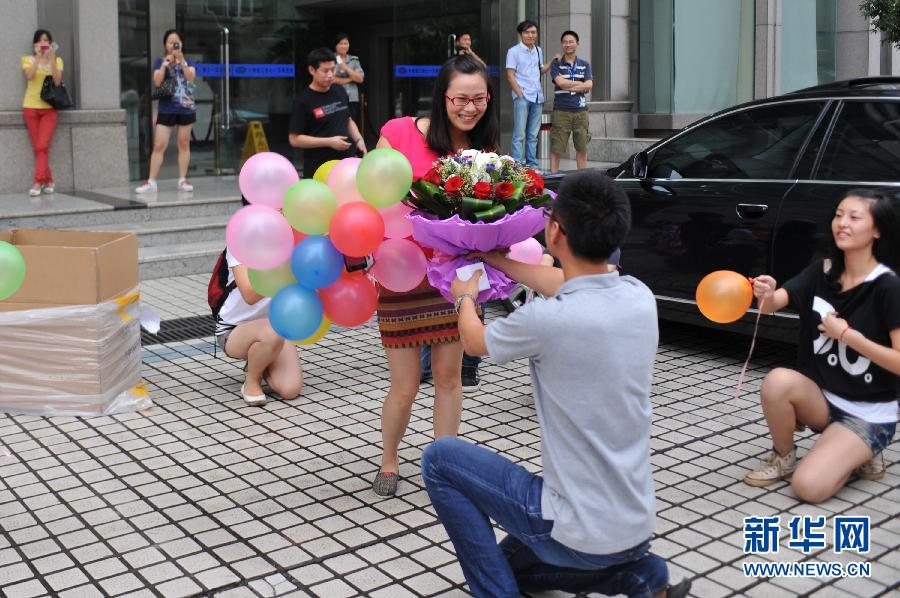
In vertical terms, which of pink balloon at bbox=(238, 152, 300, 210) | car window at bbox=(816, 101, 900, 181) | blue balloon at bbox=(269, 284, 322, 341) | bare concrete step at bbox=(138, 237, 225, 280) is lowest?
bare concrete step at bbox=(138, 237, 225, 280)

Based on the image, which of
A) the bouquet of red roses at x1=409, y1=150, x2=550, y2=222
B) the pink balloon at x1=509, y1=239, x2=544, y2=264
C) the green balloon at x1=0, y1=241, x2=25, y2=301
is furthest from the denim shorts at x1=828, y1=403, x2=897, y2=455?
the green balloon at x1=0, y1=241, x2=25, y2=301

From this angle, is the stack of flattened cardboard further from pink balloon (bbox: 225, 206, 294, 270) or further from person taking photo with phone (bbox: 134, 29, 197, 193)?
person taking photo with phone (bbox: 134, 29, 197, 193)

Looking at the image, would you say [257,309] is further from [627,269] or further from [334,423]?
[627,269]

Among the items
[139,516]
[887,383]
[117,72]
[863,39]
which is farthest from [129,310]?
[863,39]

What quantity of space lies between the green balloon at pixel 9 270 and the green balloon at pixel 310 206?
3.62 feet

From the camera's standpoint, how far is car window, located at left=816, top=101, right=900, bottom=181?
6.13m

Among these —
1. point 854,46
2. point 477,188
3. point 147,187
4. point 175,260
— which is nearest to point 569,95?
point 147,187

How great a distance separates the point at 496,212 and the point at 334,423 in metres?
2.34

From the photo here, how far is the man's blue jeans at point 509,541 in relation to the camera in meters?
3.37

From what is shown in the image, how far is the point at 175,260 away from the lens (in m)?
9.62

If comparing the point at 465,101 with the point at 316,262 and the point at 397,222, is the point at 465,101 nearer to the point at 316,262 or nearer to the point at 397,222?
the point at 397,222

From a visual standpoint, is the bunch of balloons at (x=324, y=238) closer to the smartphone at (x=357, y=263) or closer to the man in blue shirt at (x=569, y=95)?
the smartphone at (x=357, y=263)

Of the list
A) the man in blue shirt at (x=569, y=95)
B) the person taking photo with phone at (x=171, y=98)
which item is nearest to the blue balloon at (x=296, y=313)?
the person taking photo with phone at (x=171, y=98)

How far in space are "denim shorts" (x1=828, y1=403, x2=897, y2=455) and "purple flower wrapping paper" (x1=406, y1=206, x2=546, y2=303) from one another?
1777 millimetres
